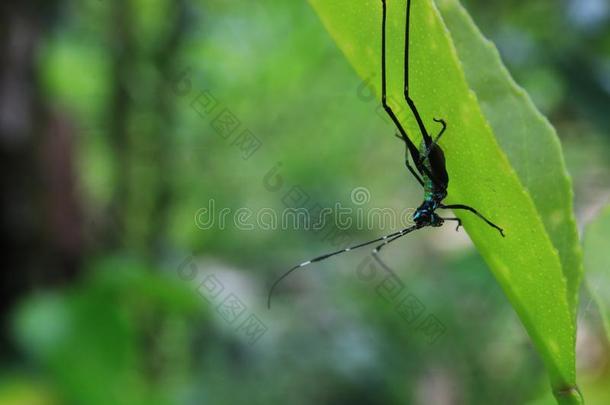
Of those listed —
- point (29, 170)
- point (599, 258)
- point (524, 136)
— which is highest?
point (524, 136)

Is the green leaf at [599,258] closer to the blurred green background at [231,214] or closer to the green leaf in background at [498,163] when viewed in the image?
the green leaf in background at [498,163]

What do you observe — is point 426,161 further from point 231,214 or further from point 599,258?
point 231,214

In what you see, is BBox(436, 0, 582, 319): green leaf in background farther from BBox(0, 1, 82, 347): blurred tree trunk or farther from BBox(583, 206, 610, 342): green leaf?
BBox(0, 1, 82, 347): blurred tree trunk

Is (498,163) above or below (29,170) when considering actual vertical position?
above

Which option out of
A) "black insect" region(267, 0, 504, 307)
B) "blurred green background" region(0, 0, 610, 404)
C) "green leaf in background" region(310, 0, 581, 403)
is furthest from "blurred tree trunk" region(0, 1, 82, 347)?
"green leaf in background" region(310, 0, 581, 403)

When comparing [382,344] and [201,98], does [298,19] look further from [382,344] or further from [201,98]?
[382,344]

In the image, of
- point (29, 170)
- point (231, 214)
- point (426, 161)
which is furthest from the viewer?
point (231, 214)

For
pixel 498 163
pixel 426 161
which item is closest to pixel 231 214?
pixel 426 161
